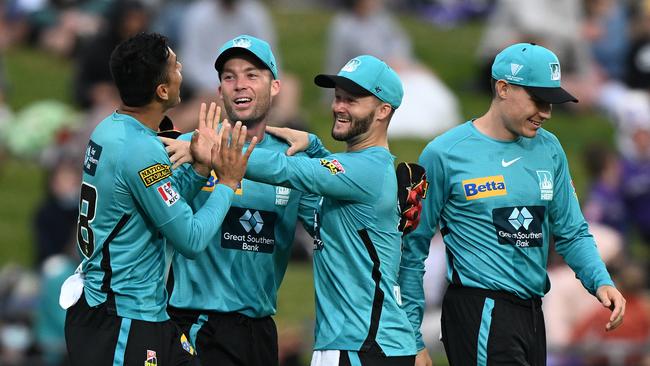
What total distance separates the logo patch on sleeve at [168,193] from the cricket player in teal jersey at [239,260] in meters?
0.60

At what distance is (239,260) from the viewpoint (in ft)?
24.7

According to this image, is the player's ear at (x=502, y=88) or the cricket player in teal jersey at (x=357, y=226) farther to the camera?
the player's ear at (x=502, y=88)

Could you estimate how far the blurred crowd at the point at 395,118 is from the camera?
12711 mm

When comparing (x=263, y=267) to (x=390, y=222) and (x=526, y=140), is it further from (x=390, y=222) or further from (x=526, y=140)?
(x=526, y=140)

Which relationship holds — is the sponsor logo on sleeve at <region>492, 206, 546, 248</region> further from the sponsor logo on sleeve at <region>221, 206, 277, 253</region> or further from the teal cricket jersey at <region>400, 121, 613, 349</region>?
the sponsor logo on sleeve at <region>221, 206, 277, 253</region>

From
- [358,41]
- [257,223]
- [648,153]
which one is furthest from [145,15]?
[257,223]

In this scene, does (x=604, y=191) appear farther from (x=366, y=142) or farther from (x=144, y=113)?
(x=144, y=113)

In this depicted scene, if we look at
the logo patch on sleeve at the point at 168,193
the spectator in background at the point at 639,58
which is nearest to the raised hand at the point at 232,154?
the logo patch on sleeve at the point at 168,193

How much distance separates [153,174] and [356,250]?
1134mm

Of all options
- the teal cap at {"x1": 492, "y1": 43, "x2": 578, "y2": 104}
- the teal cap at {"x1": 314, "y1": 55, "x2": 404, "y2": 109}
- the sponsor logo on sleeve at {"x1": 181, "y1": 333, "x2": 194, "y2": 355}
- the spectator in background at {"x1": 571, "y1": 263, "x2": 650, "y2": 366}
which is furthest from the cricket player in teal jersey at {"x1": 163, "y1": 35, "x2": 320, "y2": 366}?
the spectator in background at {"x1": 571, "y1": 263, "x2": 650, "y2": 366}

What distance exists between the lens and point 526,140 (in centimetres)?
756

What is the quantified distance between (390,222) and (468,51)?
1508 centimetres

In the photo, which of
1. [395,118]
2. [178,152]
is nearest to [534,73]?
[178,152]

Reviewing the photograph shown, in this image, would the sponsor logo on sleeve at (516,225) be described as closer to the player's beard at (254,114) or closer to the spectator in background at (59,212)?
the player's beard at (254,114)
